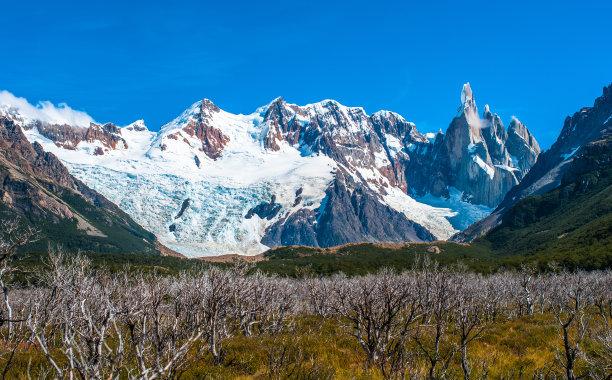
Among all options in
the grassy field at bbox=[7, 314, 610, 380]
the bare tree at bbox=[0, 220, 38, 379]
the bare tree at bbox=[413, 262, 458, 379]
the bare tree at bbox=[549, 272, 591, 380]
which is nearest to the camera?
the bare tree at bbox=[549, 272, 591, 380]

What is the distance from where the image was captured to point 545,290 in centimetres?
4791

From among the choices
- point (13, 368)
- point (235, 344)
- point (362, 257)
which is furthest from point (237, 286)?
point (362, 257)

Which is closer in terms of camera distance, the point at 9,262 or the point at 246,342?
the point at 9,262

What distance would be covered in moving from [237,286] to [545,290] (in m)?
43.5

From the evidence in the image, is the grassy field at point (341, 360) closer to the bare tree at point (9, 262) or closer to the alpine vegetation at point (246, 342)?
the alpine vegetation at point (246, 342)

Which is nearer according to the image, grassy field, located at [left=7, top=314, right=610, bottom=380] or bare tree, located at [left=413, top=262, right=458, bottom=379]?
bare tree, located at [left=413, top=262, right=458, bottom=379]

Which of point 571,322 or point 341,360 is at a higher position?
point 571,322

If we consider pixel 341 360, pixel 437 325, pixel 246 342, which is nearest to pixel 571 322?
pixel 341 360

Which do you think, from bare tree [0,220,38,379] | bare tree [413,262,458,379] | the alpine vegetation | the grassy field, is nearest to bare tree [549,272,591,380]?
the alpine vegetation

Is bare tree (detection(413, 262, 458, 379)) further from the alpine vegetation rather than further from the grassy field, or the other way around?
the grassy field

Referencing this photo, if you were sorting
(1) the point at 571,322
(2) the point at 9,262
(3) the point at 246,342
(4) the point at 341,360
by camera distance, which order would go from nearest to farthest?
(4) the point at 341,360, (2) the point at 9,262, (3) the point at 246,342, (1) the point at 571,322

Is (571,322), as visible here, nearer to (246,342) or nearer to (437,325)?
(246,342)

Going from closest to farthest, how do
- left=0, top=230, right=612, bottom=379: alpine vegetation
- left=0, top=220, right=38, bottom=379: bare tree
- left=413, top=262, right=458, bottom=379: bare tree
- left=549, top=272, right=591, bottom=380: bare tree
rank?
left=549, top=272, right=591, bottom=380: bare tree < left=0, top=220, right=38, bottom=379: bare tree < left=0, top=230, right=612, bottom=379: alpine vegetation < left=413, top=262, right=458, bottom=379: bare tree

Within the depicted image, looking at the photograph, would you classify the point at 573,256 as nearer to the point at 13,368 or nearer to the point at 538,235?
the point at 538,235
